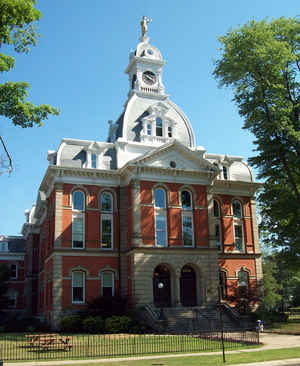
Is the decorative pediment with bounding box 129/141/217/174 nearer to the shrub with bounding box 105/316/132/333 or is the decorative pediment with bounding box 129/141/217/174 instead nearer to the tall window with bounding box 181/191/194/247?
the tall window with bounding box 181/191/194/247

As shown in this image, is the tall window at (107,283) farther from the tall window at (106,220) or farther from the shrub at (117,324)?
the shrub at (117,324)

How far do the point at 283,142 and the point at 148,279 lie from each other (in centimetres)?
1414

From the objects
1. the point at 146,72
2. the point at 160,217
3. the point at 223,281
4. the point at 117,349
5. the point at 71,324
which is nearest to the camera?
the point at 117,349

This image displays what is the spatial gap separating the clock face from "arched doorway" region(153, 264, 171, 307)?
63.7 ft

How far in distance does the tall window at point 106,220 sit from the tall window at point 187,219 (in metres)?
6.07

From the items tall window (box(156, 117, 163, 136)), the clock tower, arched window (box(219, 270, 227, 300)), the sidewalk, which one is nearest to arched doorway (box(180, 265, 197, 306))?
arched window (box(219, 270, 227, 300))

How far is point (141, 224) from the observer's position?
34.3 m

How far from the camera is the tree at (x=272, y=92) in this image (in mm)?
29375

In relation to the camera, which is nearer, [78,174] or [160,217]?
[160,217]

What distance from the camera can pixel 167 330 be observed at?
2883 centimetres

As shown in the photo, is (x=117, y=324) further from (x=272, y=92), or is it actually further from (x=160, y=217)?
(x=272, y=92)

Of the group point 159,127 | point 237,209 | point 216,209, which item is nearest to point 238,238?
point 237,209

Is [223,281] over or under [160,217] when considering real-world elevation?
under

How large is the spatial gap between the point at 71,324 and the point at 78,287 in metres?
4.05
